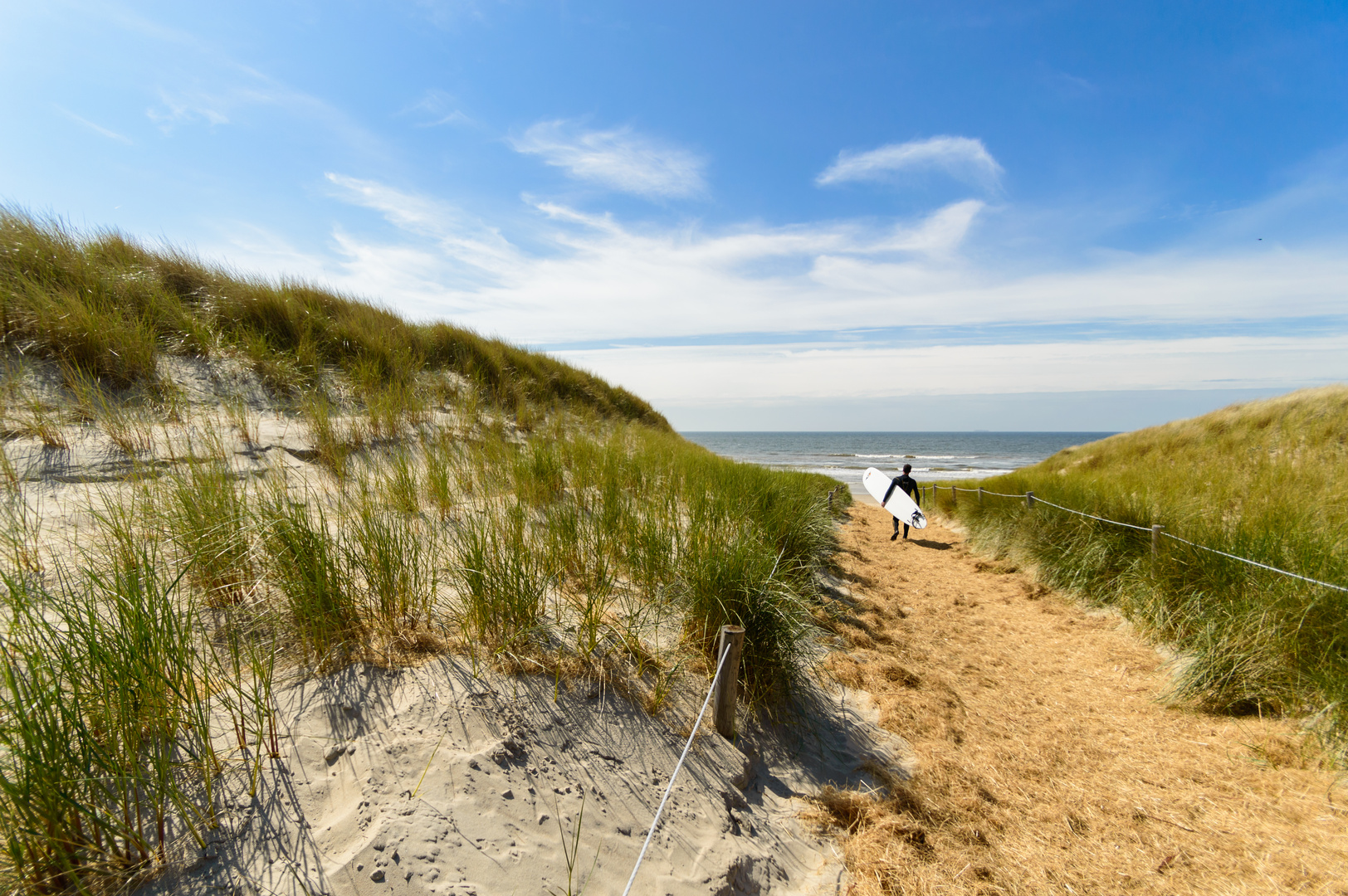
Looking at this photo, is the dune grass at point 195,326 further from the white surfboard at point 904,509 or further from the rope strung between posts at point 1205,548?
the rope strung between posts at point 1205,548

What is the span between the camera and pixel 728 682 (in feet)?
8.84

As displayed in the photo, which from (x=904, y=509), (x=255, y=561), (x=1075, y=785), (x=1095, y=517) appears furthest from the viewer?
(x=904, y=509)

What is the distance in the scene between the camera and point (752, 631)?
311cm

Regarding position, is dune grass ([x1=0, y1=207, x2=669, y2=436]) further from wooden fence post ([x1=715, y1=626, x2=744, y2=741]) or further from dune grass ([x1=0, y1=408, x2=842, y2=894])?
wooden fence post ([x1=715, y1=626, x2=744, y2=741])

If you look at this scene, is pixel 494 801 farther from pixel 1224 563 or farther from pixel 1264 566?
pixel 1224 563

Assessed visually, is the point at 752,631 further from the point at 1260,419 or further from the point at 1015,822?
the point at 1260,419

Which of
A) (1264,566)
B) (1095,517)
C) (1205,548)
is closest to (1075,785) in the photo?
(1264,566)

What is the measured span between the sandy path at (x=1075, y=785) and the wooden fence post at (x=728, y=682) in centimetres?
66

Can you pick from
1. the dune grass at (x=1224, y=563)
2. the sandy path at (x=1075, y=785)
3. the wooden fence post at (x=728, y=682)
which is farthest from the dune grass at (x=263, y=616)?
the dune grass at (x=1224, y=563)

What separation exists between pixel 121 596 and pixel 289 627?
767mm

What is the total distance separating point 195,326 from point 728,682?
7847 mm

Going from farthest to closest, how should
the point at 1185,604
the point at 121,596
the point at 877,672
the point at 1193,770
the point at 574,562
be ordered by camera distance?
the point at 1185,604 < the point at 877,672 < the point at 574,562 < the point at 1193,770 < the point at 121,596

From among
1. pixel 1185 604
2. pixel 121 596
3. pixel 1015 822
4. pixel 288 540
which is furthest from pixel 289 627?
pixel 1185 604

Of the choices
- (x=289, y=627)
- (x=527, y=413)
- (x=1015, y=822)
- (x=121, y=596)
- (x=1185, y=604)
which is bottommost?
(x=1015, y=822)
